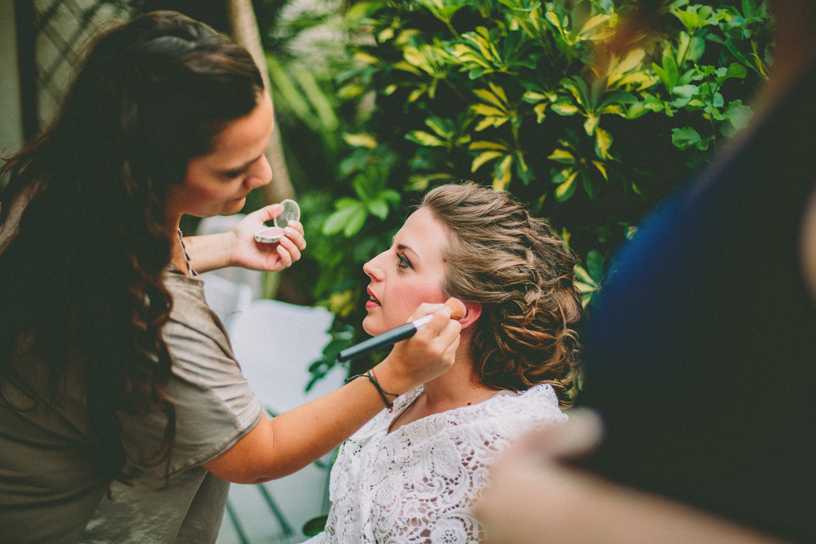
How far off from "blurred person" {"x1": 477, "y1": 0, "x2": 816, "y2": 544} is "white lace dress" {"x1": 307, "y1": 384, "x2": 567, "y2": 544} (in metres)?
0.58

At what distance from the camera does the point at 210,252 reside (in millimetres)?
1466

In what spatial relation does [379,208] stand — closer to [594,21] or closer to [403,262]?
[403,262]

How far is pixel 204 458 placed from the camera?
93cm

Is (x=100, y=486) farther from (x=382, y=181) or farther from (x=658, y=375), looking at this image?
(x=382, y=181)

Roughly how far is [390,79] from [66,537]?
1770mm

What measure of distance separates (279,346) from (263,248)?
4.27 ft

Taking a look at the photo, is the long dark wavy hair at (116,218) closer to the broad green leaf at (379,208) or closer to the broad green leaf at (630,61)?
the broad green leaf at (379,208)

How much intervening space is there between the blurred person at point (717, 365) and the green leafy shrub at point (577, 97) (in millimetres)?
972

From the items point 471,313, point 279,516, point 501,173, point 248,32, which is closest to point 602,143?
point 501,173

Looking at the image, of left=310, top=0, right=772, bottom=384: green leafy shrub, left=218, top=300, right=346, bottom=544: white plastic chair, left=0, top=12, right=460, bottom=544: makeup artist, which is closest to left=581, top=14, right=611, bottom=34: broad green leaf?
left=310, top=0, right=772, bottom=384: green leafy shrub

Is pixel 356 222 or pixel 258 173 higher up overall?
pixel 258 173

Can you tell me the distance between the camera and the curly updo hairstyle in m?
1.30

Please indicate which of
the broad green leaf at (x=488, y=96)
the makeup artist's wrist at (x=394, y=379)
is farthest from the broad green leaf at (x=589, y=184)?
the makeup artist's wrist at (x=394, y=379)

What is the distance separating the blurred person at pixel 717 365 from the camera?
0.41 metres
